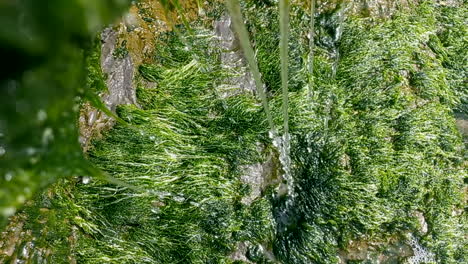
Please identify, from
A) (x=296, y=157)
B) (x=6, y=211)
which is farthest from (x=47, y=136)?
(x=296, y=157)

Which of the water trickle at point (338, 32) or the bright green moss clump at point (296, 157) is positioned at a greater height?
the water trickle at point (338, 32)

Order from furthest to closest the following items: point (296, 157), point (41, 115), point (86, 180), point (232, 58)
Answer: point (232, 58), point (296, 157), point (86, 180), point (41, 115)

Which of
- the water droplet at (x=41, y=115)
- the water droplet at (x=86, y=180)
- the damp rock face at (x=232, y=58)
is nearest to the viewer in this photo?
the water droplet at (x=41, y=115)

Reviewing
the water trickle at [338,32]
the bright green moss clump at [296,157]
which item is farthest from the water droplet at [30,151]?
the water trickle at [338,32]

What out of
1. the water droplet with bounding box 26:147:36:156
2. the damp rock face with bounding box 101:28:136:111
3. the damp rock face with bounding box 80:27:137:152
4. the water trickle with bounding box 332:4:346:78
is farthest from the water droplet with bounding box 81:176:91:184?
the water droplet with bounding box 26:147:36:156

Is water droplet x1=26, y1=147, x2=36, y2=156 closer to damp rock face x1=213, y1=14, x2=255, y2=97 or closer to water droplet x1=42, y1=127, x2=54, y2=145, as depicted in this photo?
water droplet x1=42, y1=127, x2=54, y2=145

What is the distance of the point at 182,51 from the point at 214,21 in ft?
1.52

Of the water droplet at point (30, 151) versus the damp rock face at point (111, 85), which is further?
the damp rock face at point (111, 85)

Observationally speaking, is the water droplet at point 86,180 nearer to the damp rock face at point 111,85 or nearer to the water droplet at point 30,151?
the damp rock face at point 111,85

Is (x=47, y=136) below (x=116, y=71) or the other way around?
below

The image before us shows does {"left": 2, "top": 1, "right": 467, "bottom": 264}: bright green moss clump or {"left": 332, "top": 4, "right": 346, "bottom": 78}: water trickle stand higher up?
{"left": 332, "top": 4, "right": 346, "bottom": 78}: water trickle

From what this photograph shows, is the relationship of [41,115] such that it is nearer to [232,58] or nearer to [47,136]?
[47,136]

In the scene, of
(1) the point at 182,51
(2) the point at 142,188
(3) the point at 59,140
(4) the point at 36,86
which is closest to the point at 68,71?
(4) the point at 36,86

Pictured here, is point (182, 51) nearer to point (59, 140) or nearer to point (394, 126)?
point (394, 126)
